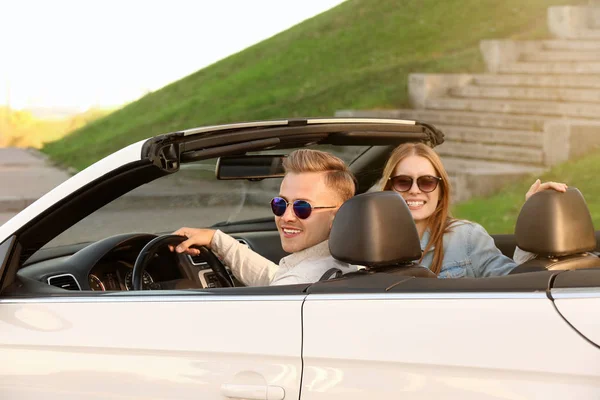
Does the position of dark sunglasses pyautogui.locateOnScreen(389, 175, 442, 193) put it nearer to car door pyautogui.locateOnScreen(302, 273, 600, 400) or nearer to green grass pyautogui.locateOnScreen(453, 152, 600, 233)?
car door pyautogui.locateOnScreen(302, 273, 600, 400)

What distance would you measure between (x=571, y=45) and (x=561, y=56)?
0.50 m

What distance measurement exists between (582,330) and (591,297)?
0.08 metres

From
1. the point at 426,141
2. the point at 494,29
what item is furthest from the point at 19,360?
the point at 494,29

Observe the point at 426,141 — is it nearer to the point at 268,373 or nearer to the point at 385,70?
the point at 268,373

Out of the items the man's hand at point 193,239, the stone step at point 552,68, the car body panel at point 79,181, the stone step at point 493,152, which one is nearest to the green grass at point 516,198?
the stone step at point 493,152

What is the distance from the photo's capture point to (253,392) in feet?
8.40

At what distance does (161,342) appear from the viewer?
2.72 m

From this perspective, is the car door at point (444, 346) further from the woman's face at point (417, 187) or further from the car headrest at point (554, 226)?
the woman's face at point (417, 187)

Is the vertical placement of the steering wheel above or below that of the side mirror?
below

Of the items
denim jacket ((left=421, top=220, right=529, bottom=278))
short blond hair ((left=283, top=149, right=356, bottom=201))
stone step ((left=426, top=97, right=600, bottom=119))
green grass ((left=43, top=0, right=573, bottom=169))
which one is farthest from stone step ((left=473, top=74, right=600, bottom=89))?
short blond hair ((left=283, top=149, right=356, bottom=201))

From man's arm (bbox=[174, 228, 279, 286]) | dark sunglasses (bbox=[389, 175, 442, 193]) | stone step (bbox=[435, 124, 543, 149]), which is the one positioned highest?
dark sunglasses (bbox=[389, 175, 442, 193])

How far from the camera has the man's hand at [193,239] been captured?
3596 mm

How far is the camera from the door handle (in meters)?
2.53

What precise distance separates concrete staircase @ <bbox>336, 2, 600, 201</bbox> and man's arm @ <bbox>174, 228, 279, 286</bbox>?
27.7ft
